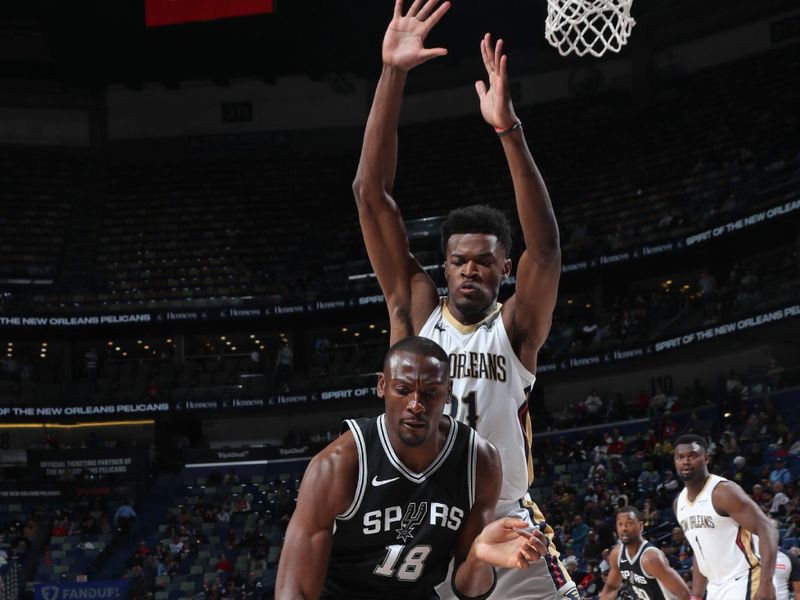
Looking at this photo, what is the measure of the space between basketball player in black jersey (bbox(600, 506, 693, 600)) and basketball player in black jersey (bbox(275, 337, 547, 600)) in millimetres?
5575

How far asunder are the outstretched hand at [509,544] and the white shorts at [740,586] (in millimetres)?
5119

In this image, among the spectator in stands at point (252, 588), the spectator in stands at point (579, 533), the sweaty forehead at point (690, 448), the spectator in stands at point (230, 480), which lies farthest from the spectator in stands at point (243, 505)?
the sweaty forehead at point (690, 448)

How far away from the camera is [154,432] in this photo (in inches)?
1235

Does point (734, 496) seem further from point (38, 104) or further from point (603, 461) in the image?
point (38, 104)

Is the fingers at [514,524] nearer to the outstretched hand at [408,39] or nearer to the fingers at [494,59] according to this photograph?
the fingers at [494,59]

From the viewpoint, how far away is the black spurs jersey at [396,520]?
4184mm

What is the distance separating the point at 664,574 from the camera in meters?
9.47

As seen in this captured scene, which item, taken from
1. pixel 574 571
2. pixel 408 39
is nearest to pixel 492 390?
pixel 408 39

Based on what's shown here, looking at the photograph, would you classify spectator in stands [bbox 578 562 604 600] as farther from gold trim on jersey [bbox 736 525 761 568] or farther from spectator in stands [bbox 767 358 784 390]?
gold trim on jersey [bbox 736 525 761 568]

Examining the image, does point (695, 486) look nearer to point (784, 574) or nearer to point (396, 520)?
point (784, 574)

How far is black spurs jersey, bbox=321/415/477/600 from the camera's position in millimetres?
4184

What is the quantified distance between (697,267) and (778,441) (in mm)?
8767

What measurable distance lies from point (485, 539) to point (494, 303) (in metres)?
1.36

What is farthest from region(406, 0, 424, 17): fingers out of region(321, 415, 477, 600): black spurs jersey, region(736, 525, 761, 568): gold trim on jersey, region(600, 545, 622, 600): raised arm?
region(600, 545, 622, 600): raised arm
